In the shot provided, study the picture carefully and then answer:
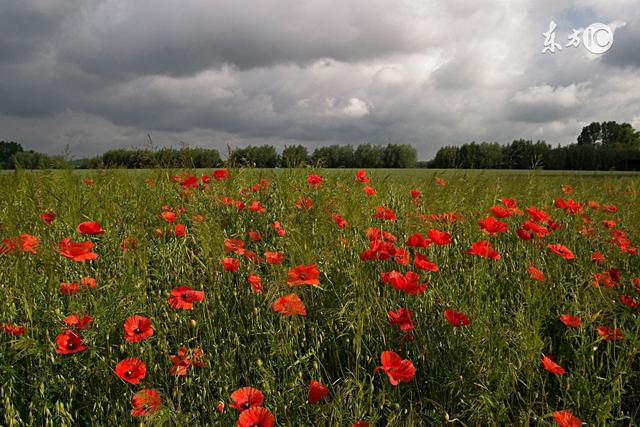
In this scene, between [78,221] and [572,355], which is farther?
[78,221]

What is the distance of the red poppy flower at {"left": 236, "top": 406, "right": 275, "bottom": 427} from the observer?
45.1 inches

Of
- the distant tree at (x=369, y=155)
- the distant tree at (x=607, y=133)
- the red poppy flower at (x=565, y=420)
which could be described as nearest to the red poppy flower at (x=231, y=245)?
the red poppy flower at (x=565, y=420)

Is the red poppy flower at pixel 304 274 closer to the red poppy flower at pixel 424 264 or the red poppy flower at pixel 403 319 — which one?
the red poppy flower at pixel 403 319

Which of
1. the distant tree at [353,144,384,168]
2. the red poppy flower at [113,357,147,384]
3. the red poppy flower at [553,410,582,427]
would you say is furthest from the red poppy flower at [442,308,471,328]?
the distant tree at [353,144,384,168]

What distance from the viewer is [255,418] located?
1165 mm

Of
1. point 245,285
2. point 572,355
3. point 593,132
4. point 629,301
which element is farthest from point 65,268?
point 593,132

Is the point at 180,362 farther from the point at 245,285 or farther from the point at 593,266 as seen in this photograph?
the point at 593,266

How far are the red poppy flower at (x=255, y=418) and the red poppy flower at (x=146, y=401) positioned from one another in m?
0.30

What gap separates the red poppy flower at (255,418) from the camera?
1145mm

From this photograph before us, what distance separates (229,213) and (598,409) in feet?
8.17

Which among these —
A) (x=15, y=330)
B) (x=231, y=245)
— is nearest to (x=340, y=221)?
(x=231, y=245)

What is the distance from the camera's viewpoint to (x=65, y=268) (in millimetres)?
2191

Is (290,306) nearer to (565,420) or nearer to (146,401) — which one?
(146,401)

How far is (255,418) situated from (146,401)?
392mm
